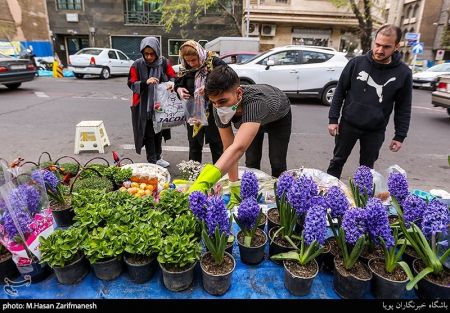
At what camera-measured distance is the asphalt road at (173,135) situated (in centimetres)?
448

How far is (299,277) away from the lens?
1.28 metres

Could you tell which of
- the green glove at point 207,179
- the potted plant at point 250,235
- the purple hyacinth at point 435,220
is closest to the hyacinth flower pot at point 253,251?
the potted plant at point 250,235

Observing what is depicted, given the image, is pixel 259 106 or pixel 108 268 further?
pixel 259 106

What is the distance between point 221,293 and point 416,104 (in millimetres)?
11306

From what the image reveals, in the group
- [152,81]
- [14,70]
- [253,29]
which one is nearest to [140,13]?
[253,29]

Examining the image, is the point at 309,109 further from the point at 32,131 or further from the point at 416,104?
the point at 32,131

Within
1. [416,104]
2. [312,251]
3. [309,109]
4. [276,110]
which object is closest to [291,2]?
[416,104]

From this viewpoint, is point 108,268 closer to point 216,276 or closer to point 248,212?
point 216,276

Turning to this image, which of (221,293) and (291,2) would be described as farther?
(291,2)

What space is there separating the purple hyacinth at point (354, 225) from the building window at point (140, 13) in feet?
72.1

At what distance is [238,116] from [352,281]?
1.30m

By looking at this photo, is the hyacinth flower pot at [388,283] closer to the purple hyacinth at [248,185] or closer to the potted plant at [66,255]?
the purple hyacinth at [248,185]

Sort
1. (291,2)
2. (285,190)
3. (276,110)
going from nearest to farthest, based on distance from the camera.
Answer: (285,190), (276,110), (291,2)

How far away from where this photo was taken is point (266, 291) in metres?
1.34
